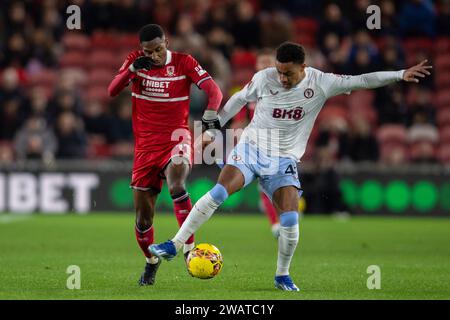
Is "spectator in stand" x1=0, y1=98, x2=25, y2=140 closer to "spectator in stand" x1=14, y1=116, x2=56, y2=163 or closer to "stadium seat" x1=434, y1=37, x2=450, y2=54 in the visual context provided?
Result: "spectator in stand" x1=14, y1=116, x2=56, y2=163

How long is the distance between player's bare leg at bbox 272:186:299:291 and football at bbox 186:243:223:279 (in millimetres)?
540

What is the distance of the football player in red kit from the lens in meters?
9.36

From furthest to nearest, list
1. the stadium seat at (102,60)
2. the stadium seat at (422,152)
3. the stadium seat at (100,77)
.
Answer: the stadium seat at (102,60) → the stadium seat at (100,77) → the stadium seat at (422,152)

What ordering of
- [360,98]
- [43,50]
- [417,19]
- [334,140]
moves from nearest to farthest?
[334,140], [360,98], [417,19], [43,50]

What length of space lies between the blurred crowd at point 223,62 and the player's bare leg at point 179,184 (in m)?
9.61

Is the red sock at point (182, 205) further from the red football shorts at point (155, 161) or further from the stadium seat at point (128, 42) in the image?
the stadium seat at point (128, 42)

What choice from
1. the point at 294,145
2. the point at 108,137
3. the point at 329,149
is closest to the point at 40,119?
the point at 108,137

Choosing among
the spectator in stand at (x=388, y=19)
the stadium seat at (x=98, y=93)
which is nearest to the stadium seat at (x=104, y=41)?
the stadium seat at (x=98, y=93)

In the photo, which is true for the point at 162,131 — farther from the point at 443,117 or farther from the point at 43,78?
the point at 43,78

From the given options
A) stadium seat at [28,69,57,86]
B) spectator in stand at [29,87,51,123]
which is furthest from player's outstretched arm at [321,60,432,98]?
stadium seat at [28,69,57,86]

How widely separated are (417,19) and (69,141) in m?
7.60

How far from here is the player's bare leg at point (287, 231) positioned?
28.5 ft

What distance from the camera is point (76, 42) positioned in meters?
22.1

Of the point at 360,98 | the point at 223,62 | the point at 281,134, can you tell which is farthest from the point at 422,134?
the point at 281,134
